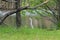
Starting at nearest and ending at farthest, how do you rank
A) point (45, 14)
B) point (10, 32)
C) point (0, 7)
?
point (10, 32) → point (0, 7) → point (45, 14)

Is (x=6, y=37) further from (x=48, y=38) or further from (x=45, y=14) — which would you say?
(x=45, y=14)

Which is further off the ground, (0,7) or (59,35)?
(0,7)

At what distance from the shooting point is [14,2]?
897cm

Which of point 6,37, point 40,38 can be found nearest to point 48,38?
point 40,38

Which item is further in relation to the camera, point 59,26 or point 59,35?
point 59,26

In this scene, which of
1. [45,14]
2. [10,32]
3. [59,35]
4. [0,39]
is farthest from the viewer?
[45,14]

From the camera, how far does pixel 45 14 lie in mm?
18266

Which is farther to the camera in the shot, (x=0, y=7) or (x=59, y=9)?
(x=59, y=9)

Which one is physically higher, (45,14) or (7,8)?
(7,8)

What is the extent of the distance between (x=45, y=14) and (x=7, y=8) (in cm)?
987

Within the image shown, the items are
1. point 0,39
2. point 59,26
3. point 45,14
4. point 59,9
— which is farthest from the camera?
point 45,14

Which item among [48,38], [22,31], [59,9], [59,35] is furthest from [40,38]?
[59,9]

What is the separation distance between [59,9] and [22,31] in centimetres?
767

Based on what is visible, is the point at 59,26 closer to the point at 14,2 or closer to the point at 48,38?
the point at 14,2
